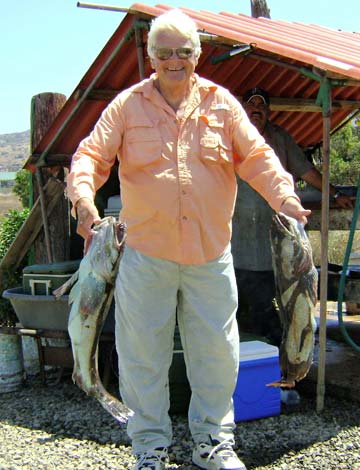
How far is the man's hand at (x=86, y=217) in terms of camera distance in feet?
10.6

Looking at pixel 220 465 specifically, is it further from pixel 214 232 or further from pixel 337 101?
pixel 337 101

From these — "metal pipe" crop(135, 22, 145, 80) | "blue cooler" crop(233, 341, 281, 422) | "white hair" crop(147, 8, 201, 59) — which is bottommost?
"blue cooler" crop(233, 341, 281, 422)

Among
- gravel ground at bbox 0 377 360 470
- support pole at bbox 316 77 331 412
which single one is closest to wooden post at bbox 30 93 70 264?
gravel ground at bbox 0 377 360 470

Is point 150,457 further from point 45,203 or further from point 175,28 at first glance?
point 45,203

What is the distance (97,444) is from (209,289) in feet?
5.93

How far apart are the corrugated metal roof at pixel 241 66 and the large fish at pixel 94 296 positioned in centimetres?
237

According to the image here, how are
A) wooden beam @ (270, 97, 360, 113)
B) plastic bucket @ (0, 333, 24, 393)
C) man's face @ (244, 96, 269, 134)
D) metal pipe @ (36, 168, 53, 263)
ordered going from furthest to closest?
wooden beam @ (270, 97, 360, 113), metal pipe @ (36, 168, 53, 263), plastic bucket @ (0, 333, 24, 393), man's face @ (244, 96, 269, 134)

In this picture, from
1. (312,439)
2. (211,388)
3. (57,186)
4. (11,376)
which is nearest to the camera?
(211,388)

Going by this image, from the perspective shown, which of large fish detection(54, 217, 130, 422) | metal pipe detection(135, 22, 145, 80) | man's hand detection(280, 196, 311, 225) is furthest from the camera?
metal pipe detection(135, 22, 145, 80)

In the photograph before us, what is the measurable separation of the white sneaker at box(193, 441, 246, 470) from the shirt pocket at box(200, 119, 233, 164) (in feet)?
5.15

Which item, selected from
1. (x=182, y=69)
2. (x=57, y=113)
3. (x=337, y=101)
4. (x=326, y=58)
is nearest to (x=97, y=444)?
(x=182, y=69)

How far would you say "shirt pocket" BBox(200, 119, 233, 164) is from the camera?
3574mm

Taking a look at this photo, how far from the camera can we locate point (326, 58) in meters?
5.01

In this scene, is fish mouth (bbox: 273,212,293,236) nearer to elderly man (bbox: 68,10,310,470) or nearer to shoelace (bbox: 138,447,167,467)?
elderly man (bbox: 68,10,310,470)
